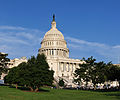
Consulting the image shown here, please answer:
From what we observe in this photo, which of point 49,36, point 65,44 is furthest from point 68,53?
point 49,36

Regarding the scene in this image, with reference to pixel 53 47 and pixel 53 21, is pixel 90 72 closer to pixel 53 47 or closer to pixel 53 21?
pixel 53 47

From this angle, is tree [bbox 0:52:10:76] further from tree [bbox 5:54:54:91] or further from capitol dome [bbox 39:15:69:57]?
capitol dome [bbox 39:15:69:57]

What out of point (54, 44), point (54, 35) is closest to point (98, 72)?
point (54, 44)

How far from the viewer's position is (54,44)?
159 m

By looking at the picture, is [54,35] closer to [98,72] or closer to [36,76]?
[98,72]

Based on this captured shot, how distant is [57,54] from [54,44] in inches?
350

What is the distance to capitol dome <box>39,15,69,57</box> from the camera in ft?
508

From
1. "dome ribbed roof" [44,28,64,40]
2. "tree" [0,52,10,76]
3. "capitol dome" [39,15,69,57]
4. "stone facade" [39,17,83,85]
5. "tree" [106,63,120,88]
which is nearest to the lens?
"tree" [106,63,120,88]

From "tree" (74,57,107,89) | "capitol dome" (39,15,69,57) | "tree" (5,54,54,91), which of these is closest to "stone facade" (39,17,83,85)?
"capitol dome" (39,15,69,57)

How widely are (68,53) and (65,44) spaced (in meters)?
7.30

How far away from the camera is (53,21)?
18138cm

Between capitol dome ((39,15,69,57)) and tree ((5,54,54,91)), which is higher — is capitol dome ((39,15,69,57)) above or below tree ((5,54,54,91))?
above

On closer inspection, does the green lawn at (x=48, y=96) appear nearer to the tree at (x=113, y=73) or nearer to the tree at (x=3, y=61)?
the tree at (x=113, y=73)

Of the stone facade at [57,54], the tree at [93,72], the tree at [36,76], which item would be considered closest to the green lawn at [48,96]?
the tree at [36,76]
